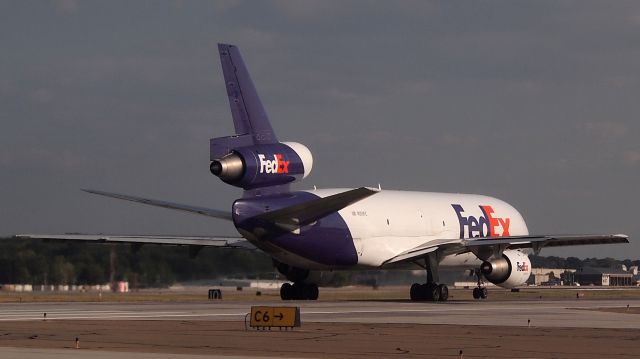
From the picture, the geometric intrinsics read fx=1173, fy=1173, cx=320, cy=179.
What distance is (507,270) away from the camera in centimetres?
5300

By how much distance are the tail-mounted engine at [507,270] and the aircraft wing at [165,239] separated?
35.4ft

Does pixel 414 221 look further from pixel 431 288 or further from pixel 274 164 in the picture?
→ pixel 274 164

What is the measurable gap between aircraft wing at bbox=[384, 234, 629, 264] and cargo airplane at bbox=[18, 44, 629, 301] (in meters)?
0.05

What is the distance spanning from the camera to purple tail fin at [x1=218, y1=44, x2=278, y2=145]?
44.8 meters

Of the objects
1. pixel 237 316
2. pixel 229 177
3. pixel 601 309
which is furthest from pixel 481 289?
pixel 237 316

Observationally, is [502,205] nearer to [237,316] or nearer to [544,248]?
[544,248]

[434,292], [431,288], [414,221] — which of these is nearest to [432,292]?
[434,292]

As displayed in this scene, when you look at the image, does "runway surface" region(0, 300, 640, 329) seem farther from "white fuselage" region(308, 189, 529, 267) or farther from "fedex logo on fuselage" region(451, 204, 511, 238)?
"fedex logo on fuselage" region(451, 204, 511, 238)

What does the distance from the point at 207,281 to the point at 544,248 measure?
18443mm

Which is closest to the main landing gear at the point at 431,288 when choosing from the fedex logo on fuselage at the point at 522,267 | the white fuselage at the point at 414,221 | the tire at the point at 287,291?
the white fuselage at the point at 414,221

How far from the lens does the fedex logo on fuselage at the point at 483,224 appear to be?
189 feet

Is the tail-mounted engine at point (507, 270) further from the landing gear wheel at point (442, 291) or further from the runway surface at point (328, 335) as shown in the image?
the runway surface at point (328, 335)

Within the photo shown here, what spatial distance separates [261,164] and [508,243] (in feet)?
41.6

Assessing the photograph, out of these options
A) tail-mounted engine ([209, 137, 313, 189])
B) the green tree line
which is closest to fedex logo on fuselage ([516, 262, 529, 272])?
tail-mounted engine ([209, 137, 313, 189])
